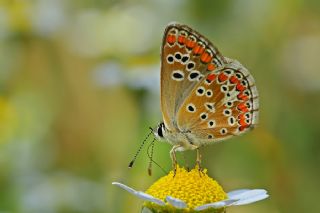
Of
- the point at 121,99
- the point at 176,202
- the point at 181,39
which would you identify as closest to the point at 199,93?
the point at 181,39

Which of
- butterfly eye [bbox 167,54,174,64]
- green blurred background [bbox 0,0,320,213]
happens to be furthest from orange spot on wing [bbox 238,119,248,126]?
green blurred background [bbox 0,0,320,213]

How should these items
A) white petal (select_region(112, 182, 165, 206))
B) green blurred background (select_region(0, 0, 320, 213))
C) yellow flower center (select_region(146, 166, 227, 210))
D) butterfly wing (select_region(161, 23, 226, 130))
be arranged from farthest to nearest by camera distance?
green blurred background (select_region(0, 0, 320, 213)) < butterfly wing (select_region(161, 23, 226, 130)) < yellow flower center (select_region(146, 166, 227, 210)) < white petal (select_region(112, 182, 165, 206))

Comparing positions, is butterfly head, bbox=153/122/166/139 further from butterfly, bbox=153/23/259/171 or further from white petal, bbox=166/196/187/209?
white petal, bbox=166/196/187/209

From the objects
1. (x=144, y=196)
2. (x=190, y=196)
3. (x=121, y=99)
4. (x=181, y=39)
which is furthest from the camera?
(x=121, y=99)

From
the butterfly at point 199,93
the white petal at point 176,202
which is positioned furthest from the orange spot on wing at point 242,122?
the white petal at point 176,202

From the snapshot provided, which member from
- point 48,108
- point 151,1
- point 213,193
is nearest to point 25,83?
point 48,108

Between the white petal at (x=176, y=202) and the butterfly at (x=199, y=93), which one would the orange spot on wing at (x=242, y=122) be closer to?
the butterfly at (x=199, y=93)

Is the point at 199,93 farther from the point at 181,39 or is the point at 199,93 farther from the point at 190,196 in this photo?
the point at 190,196
